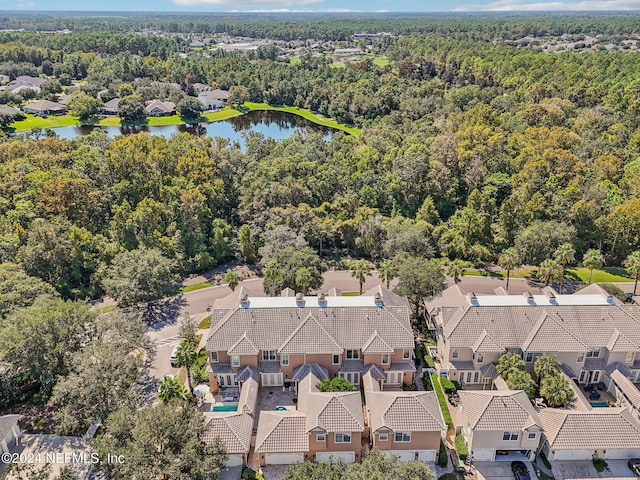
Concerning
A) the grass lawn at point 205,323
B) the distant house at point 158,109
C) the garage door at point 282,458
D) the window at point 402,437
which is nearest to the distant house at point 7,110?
the distant house at point 158,109

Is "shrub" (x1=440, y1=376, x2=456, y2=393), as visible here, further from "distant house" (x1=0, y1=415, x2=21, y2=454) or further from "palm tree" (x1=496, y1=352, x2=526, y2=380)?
"distant house" (x1=0, y1=415, x2=21, y2=454)

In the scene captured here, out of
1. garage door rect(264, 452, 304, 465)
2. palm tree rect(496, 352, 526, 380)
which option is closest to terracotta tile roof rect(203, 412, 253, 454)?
garage door rect(264, 452, 304, 465)

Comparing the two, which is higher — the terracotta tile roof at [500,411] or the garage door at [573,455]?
the terracotta tile roof at [500,411]

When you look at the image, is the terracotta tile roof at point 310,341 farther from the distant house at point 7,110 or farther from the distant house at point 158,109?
the distant house at point 7,110

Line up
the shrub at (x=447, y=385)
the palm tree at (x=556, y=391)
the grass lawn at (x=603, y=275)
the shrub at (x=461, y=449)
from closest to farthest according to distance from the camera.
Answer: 1. the shrub at (x=461, y=449)
2. the palm tree at (x=556, y=391)
3. the shrub at (x=447, y=385)
4. the grass lawn at (x=603, y=275)

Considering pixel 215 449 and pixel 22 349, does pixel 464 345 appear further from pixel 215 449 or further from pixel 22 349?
pixel 22 349

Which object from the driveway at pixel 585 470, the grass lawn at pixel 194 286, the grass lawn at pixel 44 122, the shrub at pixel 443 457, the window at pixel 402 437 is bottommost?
the grass lawn at pixel 44 122
